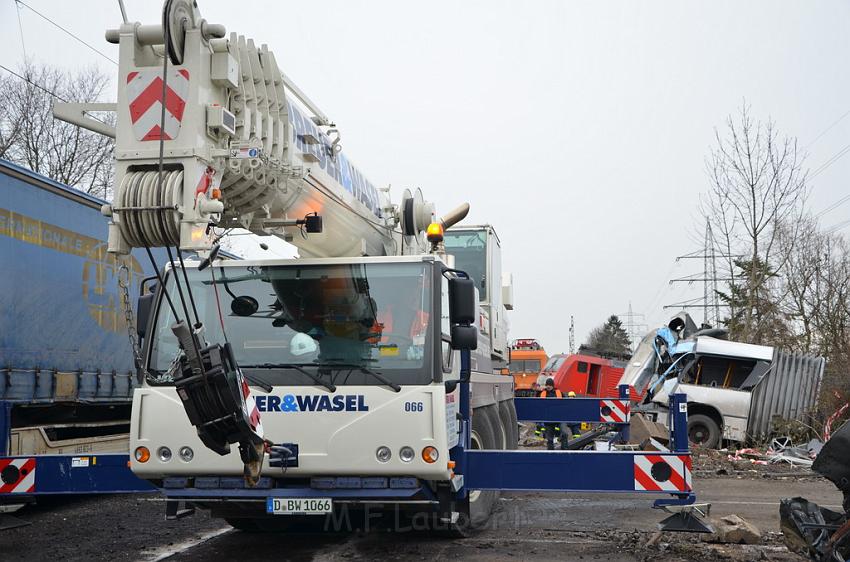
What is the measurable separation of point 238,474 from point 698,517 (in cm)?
333

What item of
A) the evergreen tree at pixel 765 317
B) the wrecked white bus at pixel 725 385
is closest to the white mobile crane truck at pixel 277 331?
the wrecked white bus at pixel 725 385

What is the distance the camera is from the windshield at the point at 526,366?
3177 centimetres

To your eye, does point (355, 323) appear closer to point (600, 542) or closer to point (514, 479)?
point (514, 479)

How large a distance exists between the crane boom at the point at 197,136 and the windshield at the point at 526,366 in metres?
26.3

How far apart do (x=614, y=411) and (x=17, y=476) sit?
732 cm

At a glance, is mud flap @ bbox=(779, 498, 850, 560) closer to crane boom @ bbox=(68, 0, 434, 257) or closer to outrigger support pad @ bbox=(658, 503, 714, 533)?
outrigger support pad @ bbox=(658, 503, 714, 533)

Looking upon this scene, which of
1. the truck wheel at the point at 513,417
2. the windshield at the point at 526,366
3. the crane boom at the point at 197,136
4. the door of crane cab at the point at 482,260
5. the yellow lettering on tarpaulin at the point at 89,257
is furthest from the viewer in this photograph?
the windshield at the point at 526,366

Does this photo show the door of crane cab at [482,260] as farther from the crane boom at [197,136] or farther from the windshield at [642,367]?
the windshield at [642,367]

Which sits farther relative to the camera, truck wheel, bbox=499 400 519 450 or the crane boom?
truck wheel, bbox=499 400 519 450

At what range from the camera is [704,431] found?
621 inches

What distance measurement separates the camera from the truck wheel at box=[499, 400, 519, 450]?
918cm

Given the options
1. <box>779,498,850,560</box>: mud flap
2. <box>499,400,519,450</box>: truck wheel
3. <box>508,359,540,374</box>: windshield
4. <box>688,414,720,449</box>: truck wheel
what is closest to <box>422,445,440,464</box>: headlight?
<box>779,498,850,560</box>: mud flap

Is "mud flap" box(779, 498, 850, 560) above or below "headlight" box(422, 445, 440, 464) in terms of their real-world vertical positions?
below

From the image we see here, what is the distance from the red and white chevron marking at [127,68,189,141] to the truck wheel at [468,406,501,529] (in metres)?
3.52
